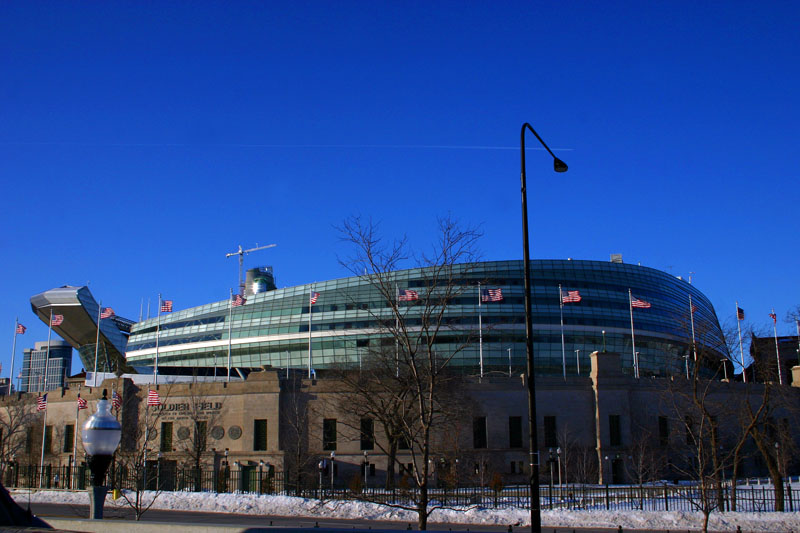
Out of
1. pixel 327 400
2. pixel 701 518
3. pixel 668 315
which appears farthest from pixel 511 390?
pixel 668 315

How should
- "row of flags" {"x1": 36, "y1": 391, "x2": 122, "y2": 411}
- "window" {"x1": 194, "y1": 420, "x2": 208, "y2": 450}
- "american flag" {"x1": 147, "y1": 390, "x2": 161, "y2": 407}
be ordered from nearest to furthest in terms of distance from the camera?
"american flag" {"x1": 147, "y1": 390, "x2": 161, "y2": 407}
"row of flags" {"x1": 36, "y1": 391, "x2": 122, "y2": 411}
"window" {"x1": 194, "y1": 420, "x2": 208, "y2": 450}

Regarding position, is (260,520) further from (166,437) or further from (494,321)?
(494,321)

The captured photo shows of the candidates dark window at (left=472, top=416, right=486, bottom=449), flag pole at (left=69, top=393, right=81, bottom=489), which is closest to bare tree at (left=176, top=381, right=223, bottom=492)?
flag pole at (left=69, top=393, right=81, bottom=489)

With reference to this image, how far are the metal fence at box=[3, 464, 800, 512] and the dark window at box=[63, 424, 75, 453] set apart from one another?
2.64 metres

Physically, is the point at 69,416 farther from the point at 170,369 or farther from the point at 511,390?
the point at 170,369

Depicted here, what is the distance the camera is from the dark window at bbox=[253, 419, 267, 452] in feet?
207

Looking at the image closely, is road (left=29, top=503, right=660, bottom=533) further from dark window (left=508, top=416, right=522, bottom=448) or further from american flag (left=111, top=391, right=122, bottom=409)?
dark window (left=508, top=416, right=522, bottom=448)

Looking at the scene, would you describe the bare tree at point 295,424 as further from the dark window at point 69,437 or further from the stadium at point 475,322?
the stadium at point 475,322

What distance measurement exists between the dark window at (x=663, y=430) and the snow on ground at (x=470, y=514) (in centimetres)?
3262

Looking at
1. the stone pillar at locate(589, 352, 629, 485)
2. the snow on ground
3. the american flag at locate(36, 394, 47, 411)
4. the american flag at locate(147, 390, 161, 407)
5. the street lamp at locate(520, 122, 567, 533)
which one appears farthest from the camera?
the american flag at locate(36, 394, 47, 411)

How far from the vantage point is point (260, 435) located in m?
63.3

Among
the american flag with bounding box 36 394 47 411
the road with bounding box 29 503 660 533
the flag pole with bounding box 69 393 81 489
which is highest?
the american flag with bounding box 36 394 47 411

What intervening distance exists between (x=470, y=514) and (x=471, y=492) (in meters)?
13.1

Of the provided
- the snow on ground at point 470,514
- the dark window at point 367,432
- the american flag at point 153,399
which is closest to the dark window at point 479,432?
the dark window at point 367,432
